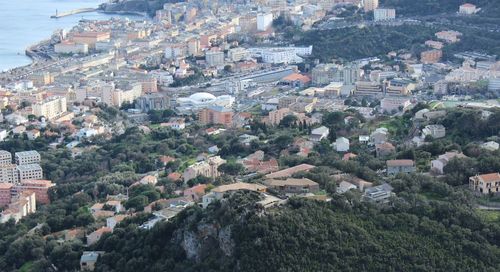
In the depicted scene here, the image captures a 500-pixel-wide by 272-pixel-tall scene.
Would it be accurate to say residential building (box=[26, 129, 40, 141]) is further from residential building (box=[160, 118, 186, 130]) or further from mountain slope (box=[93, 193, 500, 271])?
mountain slope (box=[93, 193, 500, 271])

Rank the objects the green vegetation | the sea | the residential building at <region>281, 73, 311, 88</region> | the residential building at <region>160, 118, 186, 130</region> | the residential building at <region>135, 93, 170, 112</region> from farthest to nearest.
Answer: the sea → the green vegetation → the residential building at <region>281, 73, 311, 88</region> → the residential building at <region>135, 93, 170, 112</region> → the residential building at <region>160, 118, 186, 130</region>

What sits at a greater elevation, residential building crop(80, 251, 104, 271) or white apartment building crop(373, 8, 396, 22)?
white apartment building crop(373, 8, 396, 22)

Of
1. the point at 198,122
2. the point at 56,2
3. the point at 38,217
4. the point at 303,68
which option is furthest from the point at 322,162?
the point at 56,2

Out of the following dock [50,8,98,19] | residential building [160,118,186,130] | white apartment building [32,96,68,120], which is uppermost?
dock [50,8,98,19]

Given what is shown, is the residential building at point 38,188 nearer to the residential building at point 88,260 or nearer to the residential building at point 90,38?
the residential building at point 88,260

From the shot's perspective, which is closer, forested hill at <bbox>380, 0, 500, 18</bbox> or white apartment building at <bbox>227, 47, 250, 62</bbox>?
forested hill at <bbox>380, 0, 500, 18</bbox>

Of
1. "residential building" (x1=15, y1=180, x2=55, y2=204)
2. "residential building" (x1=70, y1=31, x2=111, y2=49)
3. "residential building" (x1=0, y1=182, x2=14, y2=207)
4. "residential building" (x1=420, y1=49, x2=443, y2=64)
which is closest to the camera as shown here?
"residential building" (x1=15, y1=180, x2=55, y2=204)

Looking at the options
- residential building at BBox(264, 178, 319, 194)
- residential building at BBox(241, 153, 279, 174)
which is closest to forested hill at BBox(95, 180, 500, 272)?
residential building at BBox(264, 178, 319, 194)
